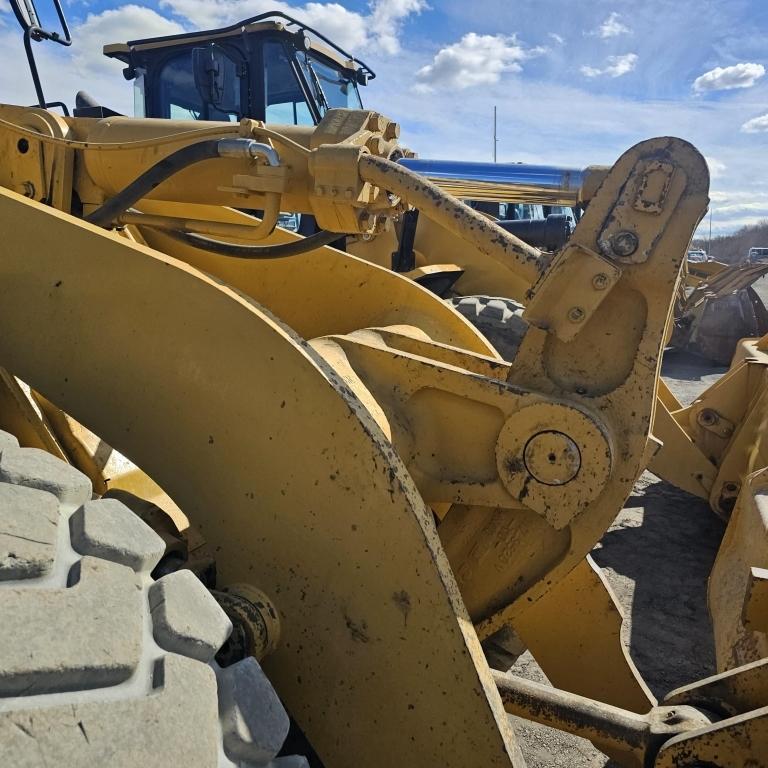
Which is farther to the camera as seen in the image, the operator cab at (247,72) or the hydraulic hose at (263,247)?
the operator cab at (247,72)

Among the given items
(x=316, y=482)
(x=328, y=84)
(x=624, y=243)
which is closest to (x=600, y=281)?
(x=624, y=243)

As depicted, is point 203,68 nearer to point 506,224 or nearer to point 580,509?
point 580,509

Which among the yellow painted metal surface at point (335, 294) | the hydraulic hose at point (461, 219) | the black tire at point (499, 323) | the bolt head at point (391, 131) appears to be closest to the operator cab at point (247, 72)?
the black tire at point (499, 323)

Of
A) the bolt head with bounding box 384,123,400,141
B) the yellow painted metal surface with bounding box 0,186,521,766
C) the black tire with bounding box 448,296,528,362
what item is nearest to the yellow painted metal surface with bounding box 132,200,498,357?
the bolt head with bounding box 384,123,400,141

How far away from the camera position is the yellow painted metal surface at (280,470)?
1.22m

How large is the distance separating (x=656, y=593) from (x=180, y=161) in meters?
2.96

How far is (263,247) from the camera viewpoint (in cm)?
221

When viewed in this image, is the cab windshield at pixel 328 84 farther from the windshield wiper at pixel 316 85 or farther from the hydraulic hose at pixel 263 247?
the hydraulic hose at pixel 263 247

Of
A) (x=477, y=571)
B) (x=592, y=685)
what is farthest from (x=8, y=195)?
(x=592, y=685)

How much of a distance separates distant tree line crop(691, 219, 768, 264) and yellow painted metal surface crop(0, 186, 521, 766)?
5188 cm

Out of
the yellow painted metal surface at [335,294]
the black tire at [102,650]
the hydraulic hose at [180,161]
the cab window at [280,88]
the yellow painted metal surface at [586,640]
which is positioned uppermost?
the cab window at [280,88]

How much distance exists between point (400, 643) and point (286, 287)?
160 centimetres

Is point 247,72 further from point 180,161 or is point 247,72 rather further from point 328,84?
point 180,161

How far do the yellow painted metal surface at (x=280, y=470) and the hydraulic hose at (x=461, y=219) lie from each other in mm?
525
